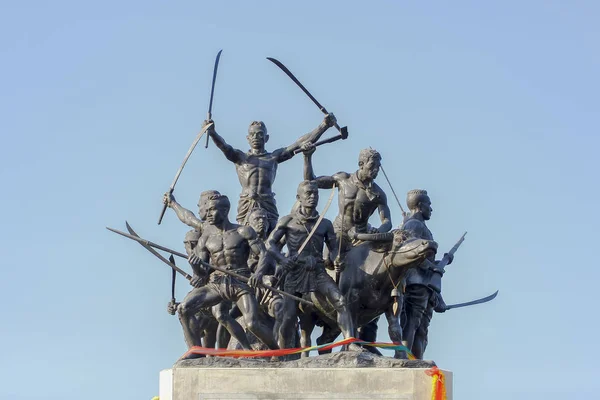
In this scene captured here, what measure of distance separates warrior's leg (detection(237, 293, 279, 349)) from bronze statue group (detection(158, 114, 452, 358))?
0.5 inches

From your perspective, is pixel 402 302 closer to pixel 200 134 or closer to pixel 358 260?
pixel 358 260

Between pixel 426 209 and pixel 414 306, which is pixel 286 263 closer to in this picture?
pixel 414 306

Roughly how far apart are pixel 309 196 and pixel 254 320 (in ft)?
6.32

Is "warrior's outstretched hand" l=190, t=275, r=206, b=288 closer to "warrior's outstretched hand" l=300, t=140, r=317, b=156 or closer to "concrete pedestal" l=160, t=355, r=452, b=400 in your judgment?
"concrete pedestal" l=160, t=355, r=452, b=400

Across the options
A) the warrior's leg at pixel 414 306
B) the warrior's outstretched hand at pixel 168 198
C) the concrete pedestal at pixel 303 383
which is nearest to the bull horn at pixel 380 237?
the warrior's leg at pixel 414 306

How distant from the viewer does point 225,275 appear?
2997 cm

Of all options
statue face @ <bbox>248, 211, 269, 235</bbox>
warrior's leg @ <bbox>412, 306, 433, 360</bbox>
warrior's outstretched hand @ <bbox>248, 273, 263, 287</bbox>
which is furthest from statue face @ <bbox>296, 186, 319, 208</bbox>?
warrior's leg @ <bbox>412, 306, 433, 360</bbox>

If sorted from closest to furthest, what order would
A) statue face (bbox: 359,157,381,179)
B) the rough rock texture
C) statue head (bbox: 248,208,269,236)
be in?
the rough rock texture < statue head (bbox: 248,208,269,236) < statue face (bbox: 359,157,381,179)

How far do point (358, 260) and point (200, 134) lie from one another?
10.3ft

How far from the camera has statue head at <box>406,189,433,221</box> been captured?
3259 centimetres

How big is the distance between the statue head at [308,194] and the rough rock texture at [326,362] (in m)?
2.15

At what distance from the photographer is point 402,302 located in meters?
31.0

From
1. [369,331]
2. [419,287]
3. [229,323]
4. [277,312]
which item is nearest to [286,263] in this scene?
[277,312]

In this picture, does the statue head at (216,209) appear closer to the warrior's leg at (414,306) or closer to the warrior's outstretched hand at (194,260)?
the warrior's outstretched hand at (194,260)
